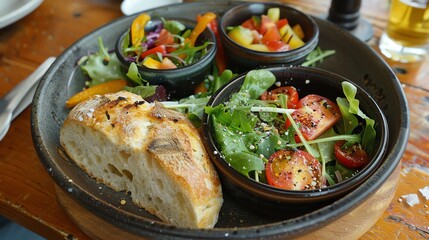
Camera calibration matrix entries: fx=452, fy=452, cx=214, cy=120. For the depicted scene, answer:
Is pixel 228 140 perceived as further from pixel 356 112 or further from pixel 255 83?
pixel 356 112

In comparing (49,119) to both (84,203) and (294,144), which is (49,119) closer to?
(84,203)

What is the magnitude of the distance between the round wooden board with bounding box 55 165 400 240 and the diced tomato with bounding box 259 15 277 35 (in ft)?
3.10

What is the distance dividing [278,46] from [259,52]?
0.52 ft

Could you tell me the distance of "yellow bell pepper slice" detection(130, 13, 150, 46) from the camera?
2.18 metres

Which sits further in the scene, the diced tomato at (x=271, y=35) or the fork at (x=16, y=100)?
the diced tomato at (x=271, y=35)

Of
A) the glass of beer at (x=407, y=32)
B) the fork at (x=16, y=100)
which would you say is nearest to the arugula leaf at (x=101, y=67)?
the fork at (x=16, y=100)

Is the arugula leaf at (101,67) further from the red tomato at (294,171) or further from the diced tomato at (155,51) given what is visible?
the red tomato at (294,171)

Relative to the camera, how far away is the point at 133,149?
156cm

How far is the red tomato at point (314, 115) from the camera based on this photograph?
173 centimetres

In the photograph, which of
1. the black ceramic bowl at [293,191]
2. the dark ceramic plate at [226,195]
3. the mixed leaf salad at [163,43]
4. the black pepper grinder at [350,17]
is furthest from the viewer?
the black pepper grinder at [350,17]

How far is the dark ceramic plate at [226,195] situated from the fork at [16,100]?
148 millimetres

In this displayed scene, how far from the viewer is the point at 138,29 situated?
221 cm

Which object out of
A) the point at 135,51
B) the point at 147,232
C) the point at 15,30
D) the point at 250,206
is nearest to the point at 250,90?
the point at 250,206

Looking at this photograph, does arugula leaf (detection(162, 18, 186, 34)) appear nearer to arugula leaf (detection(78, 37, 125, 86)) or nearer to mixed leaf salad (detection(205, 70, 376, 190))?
arugula leaf (detection(78, 37, 125, 86))
